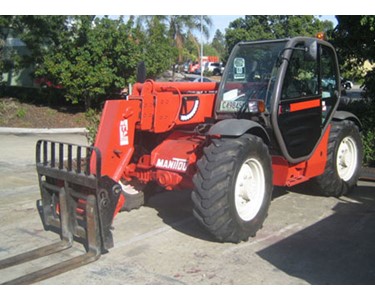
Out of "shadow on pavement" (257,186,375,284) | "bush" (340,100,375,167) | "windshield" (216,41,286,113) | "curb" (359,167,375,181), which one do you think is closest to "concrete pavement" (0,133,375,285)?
"shadow on pavement" (257,186,375,284)

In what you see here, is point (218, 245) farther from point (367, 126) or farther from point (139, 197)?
point (367, 126)

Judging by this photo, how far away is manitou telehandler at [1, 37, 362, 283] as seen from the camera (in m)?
4.73

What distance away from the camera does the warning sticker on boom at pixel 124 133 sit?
5.05 m

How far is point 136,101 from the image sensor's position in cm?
513

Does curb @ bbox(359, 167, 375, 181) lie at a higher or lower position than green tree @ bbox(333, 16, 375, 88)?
lower

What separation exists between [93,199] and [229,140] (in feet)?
5.10

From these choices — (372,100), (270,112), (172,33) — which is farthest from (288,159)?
(172,33)

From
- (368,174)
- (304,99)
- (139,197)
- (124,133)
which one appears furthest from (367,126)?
(124,133)

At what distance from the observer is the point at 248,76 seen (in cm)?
586

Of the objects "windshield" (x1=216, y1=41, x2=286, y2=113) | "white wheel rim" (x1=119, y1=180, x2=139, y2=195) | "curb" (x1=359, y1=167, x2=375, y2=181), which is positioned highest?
"windshield" (x1=216, y1=41, x2=286, y2=113)

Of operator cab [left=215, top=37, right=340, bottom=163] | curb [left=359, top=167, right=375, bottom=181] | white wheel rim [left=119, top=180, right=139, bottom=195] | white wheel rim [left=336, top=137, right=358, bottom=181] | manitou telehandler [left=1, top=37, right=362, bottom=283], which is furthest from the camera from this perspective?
curb [left=359, top=167, right=375, bottom=181]

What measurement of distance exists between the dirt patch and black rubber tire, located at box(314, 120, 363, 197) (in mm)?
9670

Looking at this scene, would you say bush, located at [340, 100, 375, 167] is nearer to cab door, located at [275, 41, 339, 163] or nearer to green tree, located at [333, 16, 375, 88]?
green tree, located at [333, 16, 375, 88]

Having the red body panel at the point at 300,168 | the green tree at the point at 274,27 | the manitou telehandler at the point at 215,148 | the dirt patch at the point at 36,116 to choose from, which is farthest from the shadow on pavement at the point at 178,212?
the green tree at the point at 274,27
